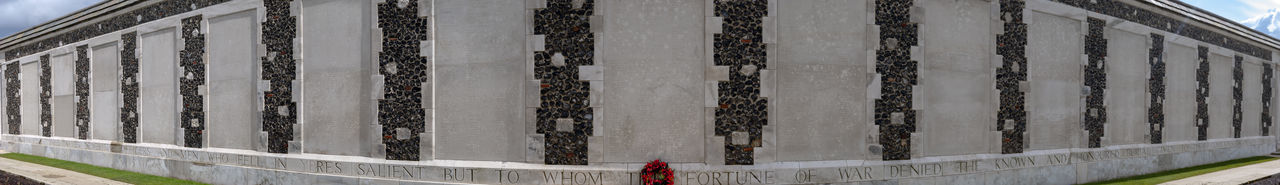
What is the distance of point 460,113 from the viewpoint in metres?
12.1

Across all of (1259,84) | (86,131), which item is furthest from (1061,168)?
(86,131)

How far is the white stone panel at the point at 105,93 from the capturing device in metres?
19.7

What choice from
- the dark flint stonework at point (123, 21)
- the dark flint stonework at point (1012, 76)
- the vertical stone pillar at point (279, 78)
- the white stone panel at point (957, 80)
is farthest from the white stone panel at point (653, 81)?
the dark flint stonework at point (123, 21)

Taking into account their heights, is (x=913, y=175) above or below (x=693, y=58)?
below

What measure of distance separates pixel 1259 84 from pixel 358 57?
112 feet

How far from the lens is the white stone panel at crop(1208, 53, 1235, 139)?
2252cm

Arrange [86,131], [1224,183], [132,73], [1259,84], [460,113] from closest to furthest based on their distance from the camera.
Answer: [460,113] → [1224,183] → [132,73] → [86,131] → [1259,84]

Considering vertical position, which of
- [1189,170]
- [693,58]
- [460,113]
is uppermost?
[693,58]

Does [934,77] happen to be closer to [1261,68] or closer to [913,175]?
[913,175]

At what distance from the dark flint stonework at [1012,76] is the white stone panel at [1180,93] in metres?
9.09

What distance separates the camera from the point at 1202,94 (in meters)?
22.0

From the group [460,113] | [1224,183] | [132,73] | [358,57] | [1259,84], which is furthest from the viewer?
[1259,84]

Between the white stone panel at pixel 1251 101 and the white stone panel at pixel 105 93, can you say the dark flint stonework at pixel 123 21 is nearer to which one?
the white stone panel at pixel 105 93

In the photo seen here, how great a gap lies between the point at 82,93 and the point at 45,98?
17.0 ft
